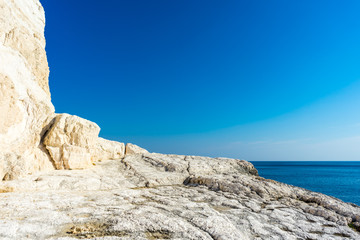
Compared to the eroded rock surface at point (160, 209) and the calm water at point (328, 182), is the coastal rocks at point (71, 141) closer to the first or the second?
the eroded rock surface at point (160, 209)

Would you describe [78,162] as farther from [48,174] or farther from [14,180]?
[14,180]

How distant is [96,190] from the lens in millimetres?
8477

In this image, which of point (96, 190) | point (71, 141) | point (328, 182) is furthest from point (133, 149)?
point (328, 182)

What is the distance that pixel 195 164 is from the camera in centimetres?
1280

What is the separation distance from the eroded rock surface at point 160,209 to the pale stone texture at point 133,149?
10.5 feet

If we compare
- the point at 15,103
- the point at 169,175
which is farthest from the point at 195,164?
the point at 15,103

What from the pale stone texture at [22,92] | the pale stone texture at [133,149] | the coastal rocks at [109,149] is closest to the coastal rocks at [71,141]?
the pale stone texture at [22,92]

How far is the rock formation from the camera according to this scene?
198 inches

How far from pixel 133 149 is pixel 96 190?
247 inches

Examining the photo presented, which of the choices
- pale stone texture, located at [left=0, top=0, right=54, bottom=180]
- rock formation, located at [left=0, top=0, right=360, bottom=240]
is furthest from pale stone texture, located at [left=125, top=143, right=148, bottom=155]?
pale stone texture, located at [left=0, top=0, right=54, bottom=180]

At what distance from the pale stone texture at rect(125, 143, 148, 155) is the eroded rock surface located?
10.5ft

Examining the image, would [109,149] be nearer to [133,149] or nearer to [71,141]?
[133,149]

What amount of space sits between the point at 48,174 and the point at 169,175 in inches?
217

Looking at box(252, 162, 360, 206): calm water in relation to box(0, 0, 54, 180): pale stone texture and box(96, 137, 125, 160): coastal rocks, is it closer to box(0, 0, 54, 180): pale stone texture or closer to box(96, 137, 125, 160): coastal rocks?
box(96, 137, 125, 160): coastal rocks
